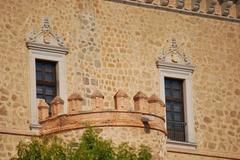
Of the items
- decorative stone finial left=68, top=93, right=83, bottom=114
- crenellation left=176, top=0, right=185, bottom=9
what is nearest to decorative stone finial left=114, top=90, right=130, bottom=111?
decorative stone finial left=68, top=93, right=83, bottom=114

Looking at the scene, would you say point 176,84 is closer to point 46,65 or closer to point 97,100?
point 46,65

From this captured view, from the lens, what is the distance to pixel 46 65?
1297 inches

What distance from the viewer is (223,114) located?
1407 inches

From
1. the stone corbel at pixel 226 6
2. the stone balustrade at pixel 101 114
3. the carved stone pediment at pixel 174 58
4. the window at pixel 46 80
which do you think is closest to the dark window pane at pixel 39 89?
the window at pixel 46 80

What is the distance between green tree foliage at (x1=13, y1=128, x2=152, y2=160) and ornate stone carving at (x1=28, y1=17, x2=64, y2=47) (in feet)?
12.4

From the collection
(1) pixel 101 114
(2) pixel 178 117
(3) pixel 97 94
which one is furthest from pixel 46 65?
(2) pixel 178 117

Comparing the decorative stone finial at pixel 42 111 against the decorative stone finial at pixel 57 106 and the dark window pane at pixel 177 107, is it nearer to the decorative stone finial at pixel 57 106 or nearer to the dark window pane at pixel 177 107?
the decorative stone finial at pixel 57 106

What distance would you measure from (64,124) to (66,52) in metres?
3.45

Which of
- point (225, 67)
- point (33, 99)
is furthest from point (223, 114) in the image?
point (33, 99)

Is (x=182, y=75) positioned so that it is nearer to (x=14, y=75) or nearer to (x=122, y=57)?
(x=122, y=57)

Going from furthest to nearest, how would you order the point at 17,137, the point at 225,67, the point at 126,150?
the point at 225,67 < the point at 17,137 < the point at 126,150

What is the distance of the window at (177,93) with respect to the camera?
34594mm

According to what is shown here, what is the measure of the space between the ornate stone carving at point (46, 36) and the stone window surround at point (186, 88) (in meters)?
3.09

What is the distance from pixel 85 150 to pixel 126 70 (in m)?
5.92
